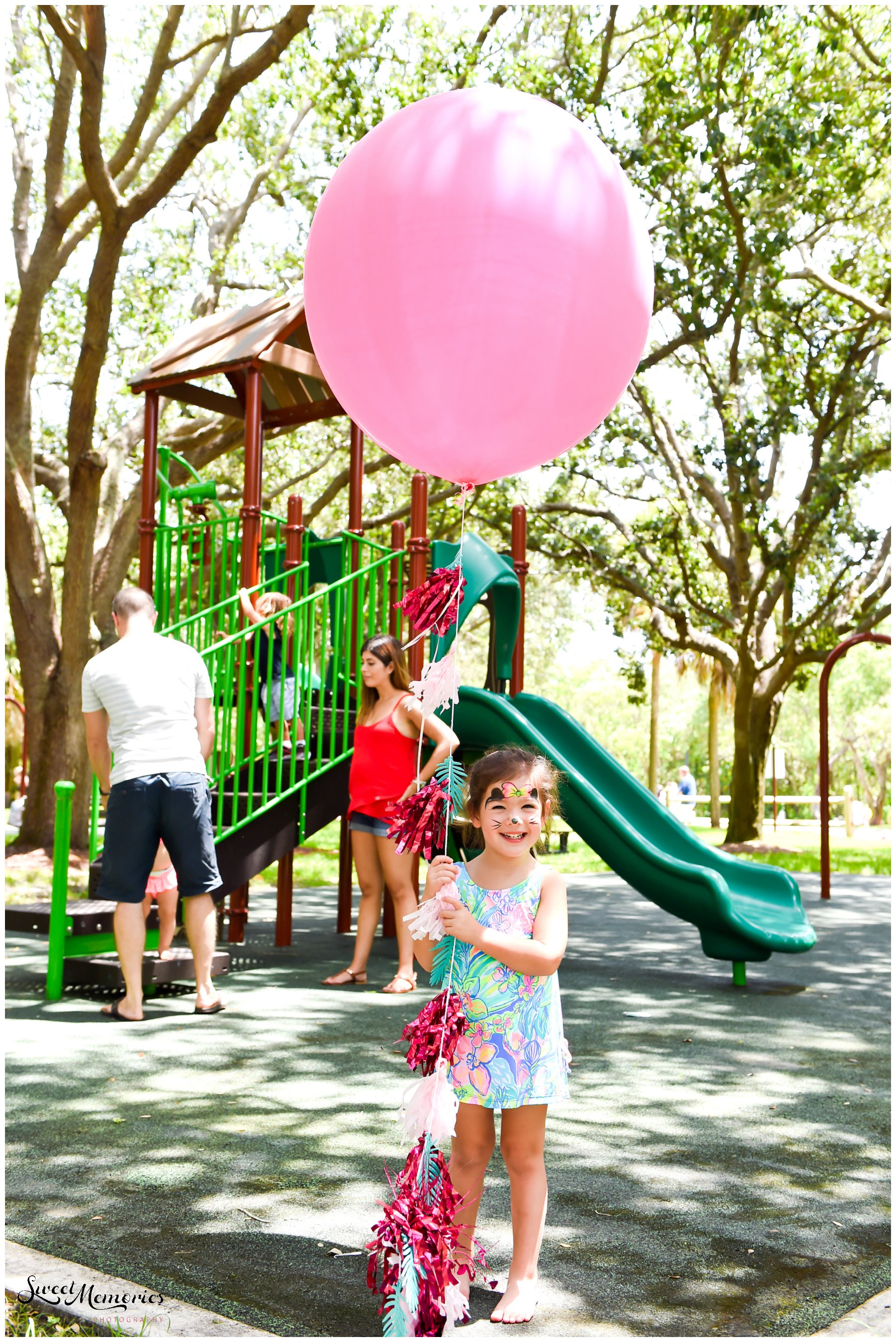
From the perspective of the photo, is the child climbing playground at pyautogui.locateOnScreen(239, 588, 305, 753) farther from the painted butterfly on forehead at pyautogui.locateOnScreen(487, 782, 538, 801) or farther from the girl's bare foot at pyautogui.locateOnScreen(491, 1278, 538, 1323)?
the girl's bare foot at pyautogui.locateOnScreen(491, 1278, 538, 1323)

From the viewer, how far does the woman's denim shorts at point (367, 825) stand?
650 centimetres

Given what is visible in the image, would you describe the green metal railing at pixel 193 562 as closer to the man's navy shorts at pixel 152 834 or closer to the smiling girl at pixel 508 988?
the man's navy shorts at pixel 152 834

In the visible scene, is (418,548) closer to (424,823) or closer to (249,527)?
(249,527)

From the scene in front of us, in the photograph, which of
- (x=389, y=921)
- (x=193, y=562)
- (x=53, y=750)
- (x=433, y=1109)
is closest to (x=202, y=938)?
(x=389, y=921)

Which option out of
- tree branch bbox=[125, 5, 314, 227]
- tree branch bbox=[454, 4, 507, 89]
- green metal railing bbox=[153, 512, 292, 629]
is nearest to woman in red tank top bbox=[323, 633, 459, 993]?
green metal railing bbox=[153, 512, 292, 629]

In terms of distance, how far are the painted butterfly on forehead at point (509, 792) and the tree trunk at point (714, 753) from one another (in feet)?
85.3

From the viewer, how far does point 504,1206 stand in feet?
10.9

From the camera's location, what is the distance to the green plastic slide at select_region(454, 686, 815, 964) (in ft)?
22.1

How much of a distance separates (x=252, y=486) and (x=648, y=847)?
387cm

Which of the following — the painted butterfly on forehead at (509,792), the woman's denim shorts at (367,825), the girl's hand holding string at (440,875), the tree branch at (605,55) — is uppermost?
the tree branch at (605,55)

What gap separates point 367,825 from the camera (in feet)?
21.5

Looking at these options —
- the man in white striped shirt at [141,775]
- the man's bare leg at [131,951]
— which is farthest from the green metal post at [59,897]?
the man's bare leg at [131,951]

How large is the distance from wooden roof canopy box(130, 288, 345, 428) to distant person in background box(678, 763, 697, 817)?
29.0m

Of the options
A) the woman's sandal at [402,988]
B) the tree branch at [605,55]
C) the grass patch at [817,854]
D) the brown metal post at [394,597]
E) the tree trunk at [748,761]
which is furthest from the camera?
the tree trunk at [748,761]
